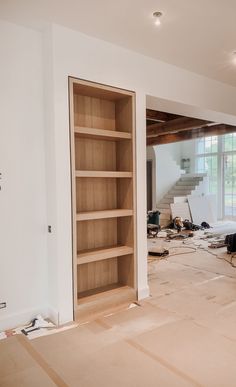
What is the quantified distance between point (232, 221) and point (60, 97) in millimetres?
9541

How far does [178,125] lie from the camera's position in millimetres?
6547

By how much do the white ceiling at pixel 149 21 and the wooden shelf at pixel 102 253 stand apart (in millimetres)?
2280

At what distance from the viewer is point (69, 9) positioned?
261cm

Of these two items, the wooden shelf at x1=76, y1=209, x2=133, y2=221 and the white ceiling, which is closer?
the white ceiling

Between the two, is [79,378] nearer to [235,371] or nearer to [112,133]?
[235,371]

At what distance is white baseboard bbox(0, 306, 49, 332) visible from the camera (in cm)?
288

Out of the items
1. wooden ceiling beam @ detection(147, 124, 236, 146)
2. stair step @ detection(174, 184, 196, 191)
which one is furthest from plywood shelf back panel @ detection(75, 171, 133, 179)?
stair step @ detection(174, 184, 196, 191)

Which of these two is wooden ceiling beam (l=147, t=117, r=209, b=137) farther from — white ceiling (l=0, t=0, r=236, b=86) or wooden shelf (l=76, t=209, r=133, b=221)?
wooden shelf (l=76, t=209, r=133, b=221)

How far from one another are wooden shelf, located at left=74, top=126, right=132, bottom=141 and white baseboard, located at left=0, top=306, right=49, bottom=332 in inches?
73.0

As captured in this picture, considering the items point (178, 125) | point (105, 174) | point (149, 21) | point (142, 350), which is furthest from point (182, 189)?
point (142, 350)

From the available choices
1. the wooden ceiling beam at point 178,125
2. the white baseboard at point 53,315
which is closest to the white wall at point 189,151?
the wooden ceiling beam at point 178,125

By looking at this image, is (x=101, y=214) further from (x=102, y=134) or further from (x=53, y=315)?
(x=53, y=315)

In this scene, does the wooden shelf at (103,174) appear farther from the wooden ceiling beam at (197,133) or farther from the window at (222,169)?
the window at (222,169)

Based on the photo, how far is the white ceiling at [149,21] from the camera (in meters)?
2.54
